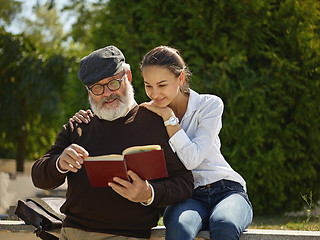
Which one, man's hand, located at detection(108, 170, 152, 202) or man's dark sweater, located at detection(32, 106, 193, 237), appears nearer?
man's hand, located at detection(108, 170, 152, 202)

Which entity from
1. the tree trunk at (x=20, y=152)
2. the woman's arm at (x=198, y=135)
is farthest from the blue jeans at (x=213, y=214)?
the tree trunk at (x=20, y=152)

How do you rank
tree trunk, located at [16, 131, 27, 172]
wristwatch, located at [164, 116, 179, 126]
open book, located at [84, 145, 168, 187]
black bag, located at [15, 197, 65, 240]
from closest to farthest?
open book, located at [84, 145, 168, 187], wristwatch, located at [164, 116, 179, 126], black bag, located at [15, 197, 65, 240], tree trunk, located at [16, 131, 27, 172]

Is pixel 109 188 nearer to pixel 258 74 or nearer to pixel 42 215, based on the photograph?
pixel 42 215

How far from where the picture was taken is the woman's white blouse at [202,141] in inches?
114

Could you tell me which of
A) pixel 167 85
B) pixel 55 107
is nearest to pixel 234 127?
pixel 167 85

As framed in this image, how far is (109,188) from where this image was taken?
2.88m

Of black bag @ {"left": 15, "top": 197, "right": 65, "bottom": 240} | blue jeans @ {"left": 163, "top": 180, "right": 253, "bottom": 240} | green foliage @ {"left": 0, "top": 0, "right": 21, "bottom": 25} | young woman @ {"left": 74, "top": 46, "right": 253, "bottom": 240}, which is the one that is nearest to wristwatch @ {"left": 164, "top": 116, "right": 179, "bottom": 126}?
young woman @ {"left": 74, "top": 46, "right": 253, "bottom": 240}

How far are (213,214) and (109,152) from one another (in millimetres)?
747

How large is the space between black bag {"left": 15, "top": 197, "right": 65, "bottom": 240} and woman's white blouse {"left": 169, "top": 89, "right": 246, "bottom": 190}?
1.02 meters

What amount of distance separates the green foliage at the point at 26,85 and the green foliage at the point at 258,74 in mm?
6997

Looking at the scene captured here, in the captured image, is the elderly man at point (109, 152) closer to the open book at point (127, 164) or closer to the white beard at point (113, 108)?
the white beard at point (113, 108)

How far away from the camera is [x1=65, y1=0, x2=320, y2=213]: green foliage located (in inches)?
213

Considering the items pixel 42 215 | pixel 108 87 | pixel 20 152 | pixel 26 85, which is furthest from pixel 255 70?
pixel 20 152

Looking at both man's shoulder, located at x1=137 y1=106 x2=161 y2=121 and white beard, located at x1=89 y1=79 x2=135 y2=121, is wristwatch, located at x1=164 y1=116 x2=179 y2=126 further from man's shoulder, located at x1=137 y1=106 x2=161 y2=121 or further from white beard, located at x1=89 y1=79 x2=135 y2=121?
white beard, located at x1=89 y1=79 x2=135 y2=121
